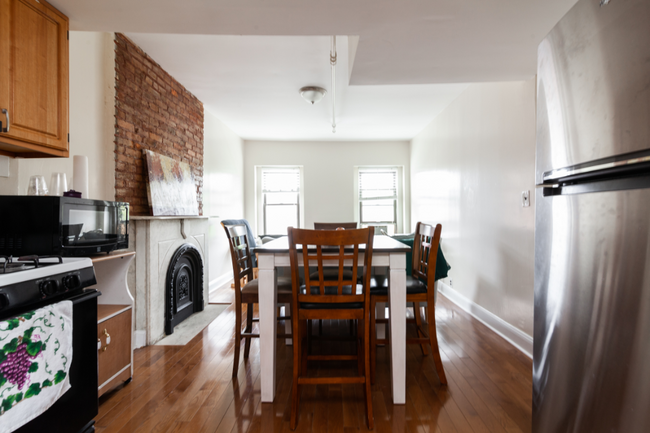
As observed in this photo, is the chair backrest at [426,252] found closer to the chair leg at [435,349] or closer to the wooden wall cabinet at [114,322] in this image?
the chair leg at [435,349]

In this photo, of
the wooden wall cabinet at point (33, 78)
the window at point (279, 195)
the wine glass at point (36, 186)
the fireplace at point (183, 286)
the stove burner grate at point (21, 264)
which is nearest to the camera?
the stove burner grate at point (21, 264)

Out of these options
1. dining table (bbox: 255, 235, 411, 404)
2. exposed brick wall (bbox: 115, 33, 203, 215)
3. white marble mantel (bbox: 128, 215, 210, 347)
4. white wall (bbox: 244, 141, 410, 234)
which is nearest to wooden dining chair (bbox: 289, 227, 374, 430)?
dining table (bbox: 255, 235, 411, 404)

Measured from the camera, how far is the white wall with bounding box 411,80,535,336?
290cm

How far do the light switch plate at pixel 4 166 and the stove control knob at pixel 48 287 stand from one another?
1.05 m

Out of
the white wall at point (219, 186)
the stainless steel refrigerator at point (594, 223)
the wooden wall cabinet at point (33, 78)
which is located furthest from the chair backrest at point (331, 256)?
the white wall at point (219, 186)

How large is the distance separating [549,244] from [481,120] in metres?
2.81

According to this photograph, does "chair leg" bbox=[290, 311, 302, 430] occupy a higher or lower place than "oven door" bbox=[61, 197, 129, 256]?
lower

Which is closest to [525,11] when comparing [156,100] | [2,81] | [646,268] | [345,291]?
[646,268]

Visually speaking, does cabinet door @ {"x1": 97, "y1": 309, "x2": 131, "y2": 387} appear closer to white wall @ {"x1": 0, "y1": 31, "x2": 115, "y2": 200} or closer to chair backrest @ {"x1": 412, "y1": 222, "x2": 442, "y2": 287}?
white wall @ {"x1": 0, "y1": 31, "x2": 115, "y2": 200}

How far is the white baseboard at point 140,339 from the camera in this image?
3018mm

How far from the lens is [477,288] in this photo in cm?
385

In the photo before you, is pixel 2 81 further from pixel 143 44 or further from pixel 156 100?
pixel 156 100

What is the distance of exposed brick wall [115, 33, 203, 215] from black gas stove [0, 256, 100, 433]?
5.25 feet

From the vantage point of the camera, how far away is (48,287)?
1.42m
